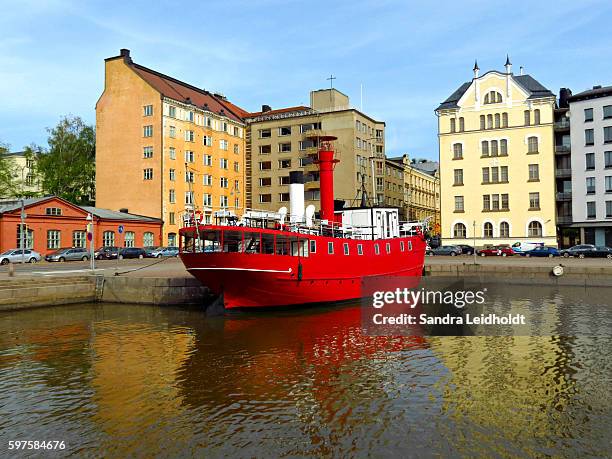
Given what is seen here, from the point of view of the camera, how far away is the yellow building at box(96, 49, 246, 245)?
73.9 meters

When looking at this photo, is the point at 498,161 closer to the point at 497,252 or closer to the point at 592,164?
the point at 592,164

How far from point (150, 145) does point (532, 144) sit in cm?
5330

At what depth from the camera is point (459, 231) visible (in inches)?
2864

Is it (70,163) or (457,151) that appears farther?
(70,163)

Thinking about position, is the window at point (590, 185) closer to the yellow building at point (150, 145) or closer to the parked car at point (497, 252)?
the parked car at point (497, 252)

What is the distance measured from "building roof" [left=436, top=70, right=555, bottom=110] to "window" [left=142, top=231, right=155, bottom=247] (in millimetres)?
45232

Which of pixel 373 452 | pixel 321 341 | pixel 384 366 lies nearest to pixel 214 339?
pixel 321 341

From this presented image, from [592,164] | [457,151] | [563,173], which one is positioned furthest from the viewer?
[457,151]

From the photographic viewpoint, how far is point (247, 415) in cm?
1252

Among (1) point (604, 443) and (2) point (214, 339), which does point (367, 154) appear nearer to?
(2) point (214, 339)

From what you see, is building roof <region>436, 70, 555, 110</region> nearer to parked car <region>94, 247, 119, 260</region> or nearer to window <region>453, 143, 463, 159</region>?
window <region>453, 143, 463, 159</region>

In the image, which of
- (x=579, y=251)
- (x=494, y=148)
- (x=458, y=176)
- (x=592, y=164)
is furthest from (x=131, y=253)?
(x=592, y=164)

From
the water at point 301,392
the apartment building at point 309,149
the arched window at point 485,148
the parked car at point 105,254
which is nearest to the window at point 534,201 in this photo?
the arched window at point 485,148

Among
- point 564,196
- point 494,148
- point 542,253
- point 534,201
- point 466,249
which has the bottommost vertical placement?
point 542,253
